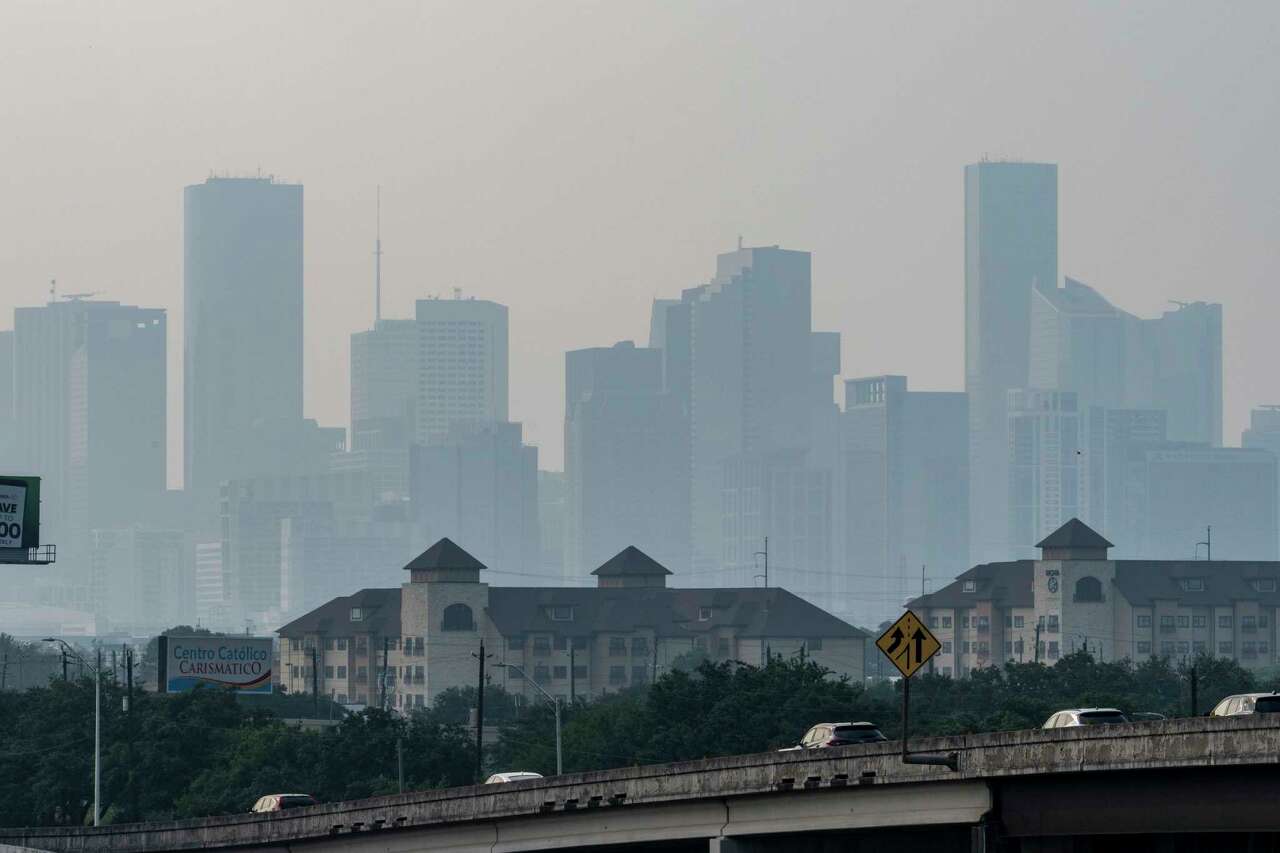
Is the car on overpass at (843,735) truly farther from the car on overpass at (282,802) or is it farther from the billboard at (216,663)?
the billboard at (216,663)

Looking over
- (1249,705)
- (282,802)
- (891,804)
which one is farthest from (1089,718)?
(282,802)

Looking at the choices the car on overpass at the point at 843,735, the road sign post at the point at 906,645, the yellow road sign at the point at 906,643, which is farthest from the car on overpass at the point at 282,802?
the yellow road sign at the point at 906,643

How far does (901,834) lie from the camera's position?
5488cm

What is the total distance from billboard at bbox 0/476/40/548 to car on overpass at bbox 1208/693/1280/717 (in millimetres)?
63153

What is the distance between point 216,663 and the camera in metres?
166

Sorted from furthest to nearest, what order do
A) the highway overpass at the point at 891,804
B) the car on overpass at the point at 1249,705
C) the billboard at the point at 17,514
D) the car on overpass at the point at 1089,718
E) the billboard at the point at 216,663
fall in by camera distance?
the billboard at the point at 216,663 → the billboard at the point at 17,514 → the car on overpass at the point at 1089,718 → the car on overpass at the point at 1249,705 → the highway overpass at the point at 891,804

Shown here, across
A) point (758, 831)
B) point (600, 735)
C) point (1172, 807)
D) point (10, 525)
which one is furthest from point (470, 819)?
point (600, 735)

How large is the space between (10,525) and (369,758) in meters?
25.1

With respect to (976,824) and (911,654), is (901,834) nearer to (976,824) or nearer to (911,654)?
(976,824)

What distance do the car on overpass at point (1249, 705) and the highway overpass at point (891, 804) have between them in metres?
2.68

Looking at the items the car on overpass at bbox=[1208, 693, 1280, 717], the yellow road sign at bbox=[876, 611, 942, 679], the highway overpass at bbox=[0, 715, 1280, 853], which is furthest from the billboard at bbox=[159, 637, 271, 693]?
the yellow road sign at bbox=[876, 611, 942, 679]

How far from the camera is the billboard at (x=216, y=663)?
161m

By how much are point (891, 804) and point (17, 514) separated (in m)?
62.6

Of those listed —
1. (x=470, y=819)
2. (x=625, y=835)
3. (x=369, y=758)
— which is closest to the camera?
(x=625, y=835)
